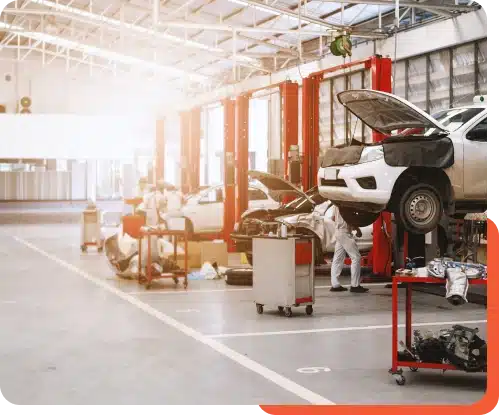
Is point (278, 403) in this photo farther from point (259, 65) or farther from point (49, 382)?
point (259, 65)

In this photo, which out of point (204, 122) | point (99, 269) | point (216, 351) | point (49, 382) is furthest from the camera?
point (204, 122)

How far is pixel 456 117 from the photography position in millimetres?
10312

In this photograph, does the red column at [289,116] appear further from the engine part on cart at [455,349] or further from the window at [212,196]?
the engine part on cart at [455,349]

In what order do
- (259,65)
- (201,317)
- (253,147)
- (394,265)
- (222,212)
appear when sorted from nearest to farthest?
1. (201,317)
2. (394,265)
3. (222,212)
4. (259,65)
5. (253,147)

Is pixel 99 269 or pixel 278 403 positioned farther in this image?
pixel 99 269

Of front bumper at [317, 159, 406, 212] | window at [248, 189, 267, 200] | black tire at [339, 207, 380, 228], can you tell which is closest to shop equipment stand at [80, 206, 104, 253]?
window at [248, 189, 267, 200]

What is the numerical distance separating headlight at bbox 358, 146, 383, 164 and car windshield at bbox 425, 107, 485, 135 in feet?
2.33

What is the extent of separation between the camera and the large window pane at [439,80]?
17.4m

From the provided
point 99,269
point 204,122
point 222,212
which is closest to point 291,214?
point 99,269

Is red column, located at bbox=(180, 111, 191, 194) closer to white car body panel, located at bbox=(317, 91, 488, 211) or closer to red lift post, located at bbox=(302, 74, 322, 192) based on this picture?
red lift post, located at bbox=(302, 74, 322, 192)

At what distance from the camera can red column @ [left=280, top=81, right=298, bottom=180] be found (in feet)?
45.6

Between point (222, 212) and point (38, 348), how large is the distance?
11.1 meters

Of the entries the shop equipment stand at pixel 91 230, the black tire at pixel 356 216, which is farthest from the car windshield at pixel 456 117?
the shop equipment stand at pixel 91 230

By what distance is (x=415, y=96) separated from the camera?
18.8 meters
